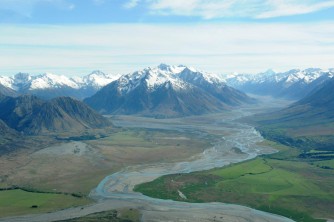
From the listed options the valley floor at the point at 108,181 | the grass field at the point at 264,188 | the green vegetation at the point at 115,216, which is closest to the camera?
the green vegetation at the point at 115,216

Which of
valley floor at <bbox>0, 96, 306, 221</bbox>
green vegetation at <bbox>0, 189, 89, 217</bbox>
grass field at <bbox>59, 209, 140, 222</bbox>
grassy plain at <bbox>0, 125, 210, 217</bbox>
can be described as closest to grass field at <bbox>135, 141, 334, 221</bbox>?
valley floor at <bbox>0, 96, 306, 221</bbox>

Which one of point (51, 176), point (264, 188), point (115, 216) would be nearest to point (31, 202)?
point (115, 216)

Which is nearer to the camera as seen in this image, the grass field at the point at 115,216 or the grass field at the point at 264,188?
the grass field at the point at 115,216

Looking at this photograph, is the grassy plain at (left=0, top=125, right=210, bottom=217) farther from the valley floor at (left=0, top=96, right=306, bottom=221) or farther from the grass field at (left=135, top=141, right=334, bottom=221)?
the grass field at (left=135, top=141, right=334, bottom=221)

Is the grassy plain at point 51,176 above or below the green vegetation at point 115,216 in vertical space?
above

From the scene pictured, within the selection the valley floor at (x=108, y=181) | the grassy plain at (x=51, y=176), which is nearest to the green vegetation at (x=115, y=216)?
the valley floor at (x=108, y=181)

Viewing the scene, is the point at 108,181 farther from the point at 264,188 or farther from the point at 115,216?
the point at 264,188

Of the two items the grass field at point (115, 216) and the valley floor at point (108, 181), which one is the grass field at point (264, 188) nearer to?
the valley floor at point (108, 181)
